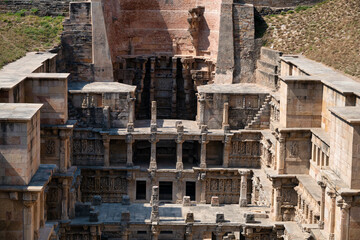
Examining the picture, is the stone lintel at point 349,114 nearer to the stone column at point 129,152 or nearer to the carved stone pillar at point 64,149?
the carved stone pillar at point 64,149

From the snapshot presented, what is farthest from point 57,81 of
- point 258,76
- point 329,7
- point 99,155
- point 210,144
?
point 329,7

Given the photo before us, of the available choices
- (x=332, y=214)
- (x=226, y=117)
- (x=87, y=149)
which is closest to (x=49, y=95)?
(x=87, y=149)

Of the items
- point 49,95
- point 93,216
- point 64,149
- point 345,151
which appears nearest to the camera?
point 345,151

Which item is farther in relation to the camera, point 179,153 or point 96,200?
point 179,153

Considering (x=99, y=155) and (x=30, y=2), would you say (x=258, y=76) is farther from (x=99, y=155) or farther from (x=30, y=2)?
Result: (x=30, y=2)

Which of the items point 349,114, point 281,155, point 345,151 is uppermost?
point 349,114

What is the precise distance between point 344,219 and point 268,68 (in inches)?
919

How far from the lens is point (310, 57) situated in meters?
53.0

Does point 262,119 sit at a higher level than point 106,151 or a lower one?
higher

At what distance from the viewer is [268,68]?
55.2m

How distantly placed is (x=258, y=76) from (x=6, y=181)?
28.1m

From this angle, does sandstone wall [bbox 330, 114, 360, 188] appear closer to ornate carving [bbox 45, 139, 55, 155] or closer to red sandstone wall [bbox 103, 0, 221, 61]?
ornate carving [bbox 45, 139, 55, 155]

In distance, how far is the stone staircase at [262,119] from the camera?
53.2 m

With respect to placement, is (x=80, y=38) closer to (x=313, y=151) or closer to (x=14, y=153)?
(x=313, y=151)
